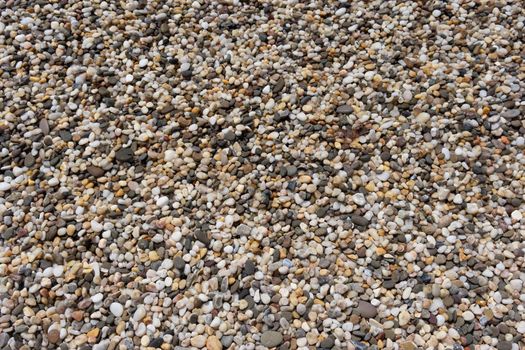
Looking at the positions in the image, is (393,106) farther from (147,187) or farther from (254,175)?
(147,187)

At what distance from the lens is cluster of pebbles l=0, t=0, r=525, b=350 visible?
2578 millimetres

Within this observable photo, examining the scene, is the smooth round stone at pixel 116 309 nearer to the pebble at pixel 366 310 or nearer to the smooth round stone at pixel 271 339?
the smooth round stone at pixel 271 339

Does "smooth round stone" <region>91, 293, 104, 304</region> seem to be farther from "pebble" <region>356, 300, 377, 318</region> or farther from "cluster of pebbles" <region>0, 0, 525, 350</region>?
"pebble" <region>356, 300, 377, 318</region>

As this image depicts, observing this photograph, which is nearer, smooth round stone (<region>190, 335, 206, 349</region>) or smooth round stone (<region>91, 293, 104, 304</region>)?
smooth round stone (<region>190, 335, 206, 349</region>)

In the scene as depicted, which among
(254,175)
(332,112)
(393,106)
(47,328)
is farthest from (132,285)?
(393,106)

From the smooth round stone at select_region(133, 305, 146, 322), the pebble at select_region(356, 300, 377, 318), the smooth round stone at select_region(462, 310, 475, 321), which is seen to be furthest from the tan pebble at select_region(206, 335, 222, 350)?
the smooth round stone at select_region(462, 310, 475, 321)

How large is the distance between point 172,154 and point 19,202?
2.67 ft

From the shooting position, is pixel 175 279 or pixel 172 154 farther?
pixel 172 154

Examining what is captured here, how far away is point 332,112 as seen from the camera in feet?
10.7

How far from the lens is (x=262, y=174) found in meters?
3.01

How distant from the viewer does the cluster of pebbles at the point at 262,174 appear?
258 centimetres

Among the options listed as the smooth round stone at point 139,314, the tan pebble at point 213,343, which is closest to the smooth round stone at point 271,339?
the tan pebble at point 213,343

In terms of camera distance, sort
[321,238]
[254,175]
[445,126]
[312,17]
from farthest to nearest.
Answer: [312,17]
[445,126]
[254,175]
[321,238]

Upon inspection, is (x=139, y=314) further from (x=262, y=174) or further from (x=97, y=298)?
(x=262, y=174)
